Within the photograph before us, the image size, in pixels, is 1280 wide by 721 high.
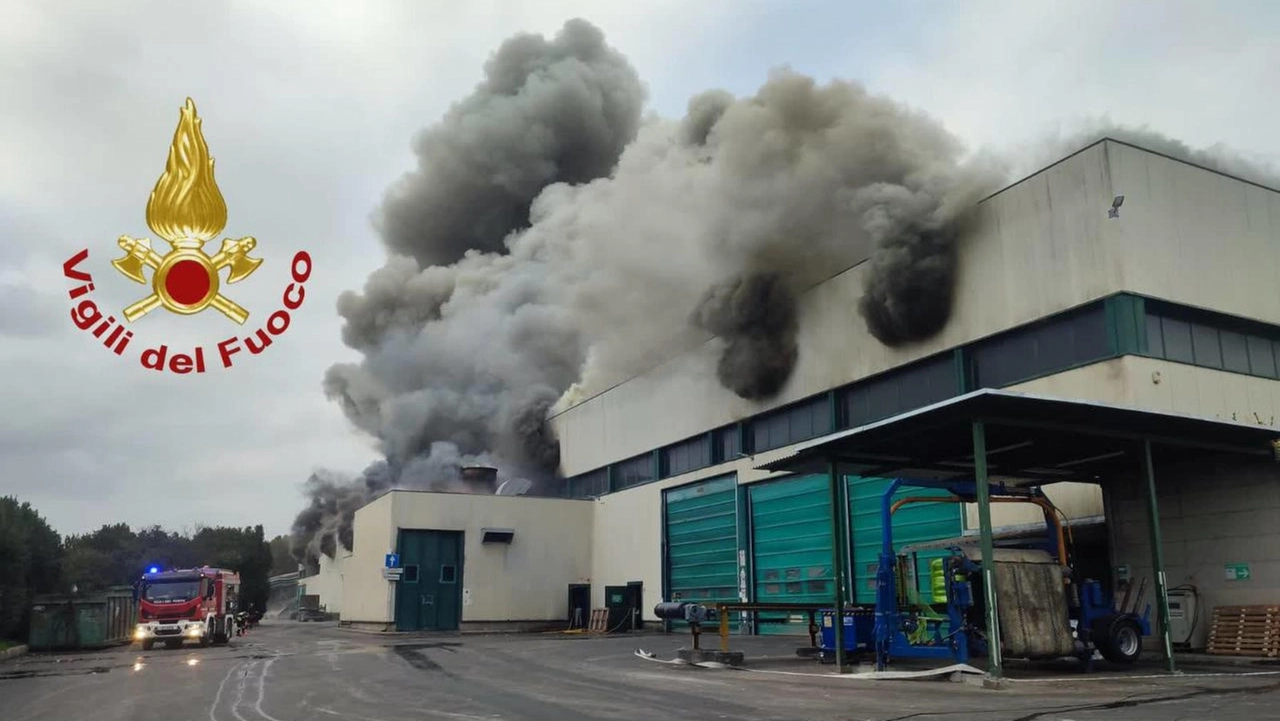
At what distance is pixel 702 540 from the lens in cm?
2961

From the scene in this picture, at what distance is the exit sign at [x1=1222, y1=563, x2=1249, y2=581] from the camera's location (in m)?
Result: 14.5

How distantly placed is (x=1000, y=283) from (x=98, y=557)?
212 feet

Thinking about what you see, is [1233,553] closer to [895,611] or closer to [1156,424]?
[1156,424]

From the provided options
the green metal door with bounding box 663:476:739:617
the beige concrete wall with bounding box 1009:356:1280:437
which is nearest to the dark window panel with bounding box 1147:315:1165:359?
the beige concrete wall with bounding box 1009:356:1280:437

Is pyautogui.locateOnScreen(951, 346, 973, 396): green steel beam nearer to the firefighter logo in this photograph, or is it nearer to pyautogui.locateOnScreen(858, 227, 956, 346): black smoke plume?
pyautogui.locateOnScreen(858, 227, 956, 346): black smoke plume

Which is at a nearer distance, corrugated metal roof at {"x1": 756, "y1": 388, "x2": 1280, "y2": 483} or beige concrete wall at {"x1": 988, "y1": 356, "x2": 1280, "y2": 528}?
corrugated metal roof at {"x1": 756, "y1": 388, "x2": 1280, "y2": 483}

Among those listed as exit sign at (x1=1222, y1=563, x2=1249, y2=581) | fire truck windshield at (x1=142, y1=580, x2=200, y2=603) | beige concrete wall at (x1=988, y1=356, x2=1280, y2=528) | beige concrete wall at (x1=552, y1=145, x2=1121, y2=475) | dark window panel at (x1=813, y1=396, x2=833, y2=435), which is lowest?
fire truck windshield at (x1=142, y1=580, x2=200, y2=603)

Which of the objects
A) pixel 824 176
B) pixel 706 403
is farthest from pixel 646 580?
pixel 824 176

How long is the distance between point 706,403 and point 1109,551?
1506 cm

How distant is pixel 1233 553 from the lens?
14711 mm

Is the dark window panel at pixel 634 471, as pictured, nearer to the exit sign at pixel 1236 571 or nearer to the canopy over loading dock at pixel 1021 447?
the canopy over loading dock at pixel 1021 447

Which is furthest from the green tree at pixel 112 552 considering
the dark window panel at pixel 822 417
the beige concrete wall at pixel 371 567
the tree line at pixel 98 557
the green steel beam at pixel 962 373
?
the green steel beam at pixel 962 373

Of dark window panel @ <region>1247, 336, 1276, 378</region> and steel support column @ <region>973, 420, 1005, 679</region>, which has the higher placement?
dark window panel @ <region>1247, 336, 1276, 378</region>

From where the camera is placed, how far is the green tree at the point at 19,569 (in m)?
27.9
